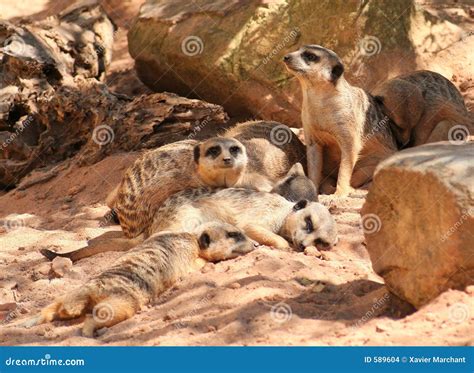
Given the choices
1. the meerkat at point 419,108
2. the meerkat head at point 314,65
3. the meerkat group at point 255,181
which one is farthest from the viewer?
the meerkat at point 419,108

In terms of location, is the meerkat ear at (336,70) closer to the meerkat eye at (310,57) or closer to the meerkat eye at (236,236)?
the meerkat eye at (310,57)

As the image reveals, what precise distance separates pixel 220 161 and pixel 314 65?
1.33 metres

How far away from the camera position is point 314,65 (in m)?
6.96

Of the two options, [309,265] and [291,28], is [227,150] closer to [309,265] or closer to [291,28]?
[309,265]

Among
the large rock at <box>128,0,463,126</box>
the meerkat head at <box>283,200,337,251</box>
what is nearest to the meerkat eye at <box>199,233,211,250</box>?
the meerkat head at <box>283,200,337,251</box>

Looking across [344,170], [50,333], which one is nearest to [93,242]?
[50,333]

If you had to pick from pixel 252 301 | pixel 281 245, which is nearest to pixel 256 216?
pixel 281 245

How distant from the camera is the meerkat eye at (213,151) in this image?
6098mm

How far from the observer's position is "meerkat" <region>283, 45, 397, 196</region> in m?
6.98

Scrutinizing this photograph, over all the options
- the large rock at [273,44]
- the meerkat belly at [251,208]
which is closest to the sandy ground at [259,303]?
the meerkat belly at [251,208]

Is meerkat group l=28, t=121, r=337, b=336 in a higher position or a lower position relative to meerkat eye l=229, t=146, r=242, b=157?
lower

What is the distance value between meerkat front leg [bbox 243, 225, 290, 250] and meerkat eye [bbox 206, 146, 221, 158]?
59 centimetres

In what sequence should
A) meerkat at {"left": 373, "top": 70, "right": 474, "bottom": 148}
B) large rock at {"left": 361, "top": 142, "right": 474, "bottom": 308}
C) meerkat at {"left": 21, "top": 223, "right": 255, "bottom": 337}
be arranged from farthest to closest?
1. meerkat at {"left": 373, "top": 70, "right": 474, "bottom": 148}
2. meerkat at {"left": 21, "top": 223, "right": 255, "bottom": 337}
3. large rock at {"left": 361, "top": 142, "right": 474, "bottom": 308}

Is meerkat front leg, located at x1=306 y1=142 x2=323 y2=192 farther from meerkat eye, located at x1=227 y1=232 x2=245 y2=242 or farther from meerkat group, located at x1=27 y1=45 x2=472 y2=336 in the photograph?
meerkat eye, located at x1=227 y1=232 x2=245 y2=242
